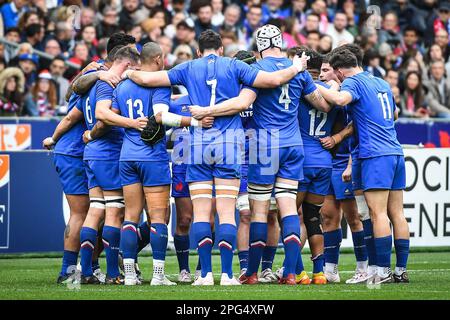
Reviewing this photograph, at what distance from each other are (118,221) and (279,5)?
12.3 meters

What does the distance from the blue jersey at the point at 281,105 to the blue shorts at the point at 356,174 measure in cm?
83

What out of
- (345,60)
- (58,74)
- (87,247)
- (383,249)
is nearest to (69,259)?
(87,247)

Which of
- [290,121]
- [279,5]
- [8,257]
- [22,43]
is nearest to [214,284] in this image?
[290,121]

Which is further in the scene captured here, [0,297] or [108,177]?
[108,177]

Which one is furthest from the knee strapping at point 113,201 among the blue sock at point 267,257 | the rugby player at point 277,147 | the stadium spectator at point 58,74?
the stadium spectator at point 58,74

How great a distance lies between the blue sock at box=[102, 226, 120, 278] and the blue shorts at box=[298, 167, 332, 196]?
83.3 inches

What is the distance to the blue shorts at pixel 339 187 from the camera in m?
12.7

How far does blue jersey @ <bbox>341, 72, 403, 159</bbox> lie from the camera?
1206cm

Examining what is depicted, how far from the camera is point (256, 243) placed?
11.9 meters

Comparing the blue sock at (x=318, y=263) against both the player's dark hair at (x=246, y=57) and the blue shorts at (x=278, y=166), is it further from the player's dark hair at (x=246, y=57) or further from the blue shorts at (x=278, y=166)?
the player's dark hair at (x=246, y=57)

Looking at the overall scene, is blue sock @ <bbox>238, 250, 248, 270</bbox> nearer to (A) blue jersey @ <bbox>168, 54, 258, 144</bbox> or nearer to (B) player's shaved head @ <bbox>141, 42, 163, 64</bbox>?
(A) blue jersey @ <bbox>168, 54, 258, 144</bbox>

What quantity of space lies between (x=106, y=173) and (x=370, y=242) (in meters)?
3.17

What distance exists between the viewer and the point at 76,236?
41.3 feet
